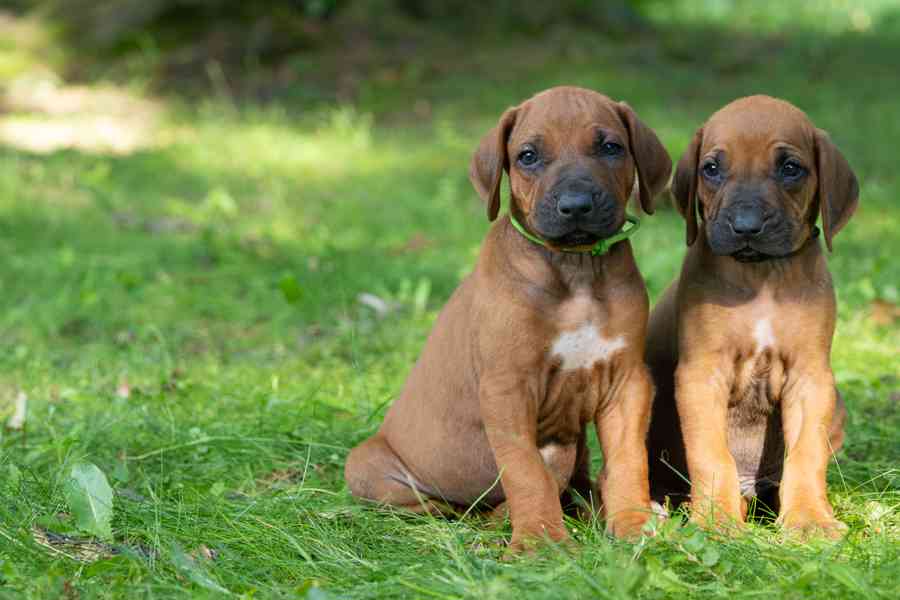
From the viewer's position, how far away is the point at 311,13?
17.3 meters

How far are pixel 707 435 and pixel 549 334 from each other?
0.72 meters

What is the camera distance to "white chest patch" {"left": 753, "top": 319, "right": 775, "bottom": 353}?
484 centimetres

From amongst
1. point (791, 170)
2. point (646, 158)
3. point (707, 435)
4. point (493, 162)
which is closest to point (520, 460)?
point (707, 435)

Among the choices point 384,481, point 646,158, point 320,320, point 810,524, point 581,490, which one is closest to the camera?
point 810,524

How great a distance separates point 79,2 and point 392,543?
15.1 meters

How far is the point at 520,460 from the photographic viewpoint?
4754 millimetres

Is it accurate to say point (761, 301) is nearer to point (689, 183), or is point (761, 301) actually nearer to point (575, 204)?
point (689, 183)

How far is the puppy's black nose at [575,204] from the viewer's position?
4.64 meters

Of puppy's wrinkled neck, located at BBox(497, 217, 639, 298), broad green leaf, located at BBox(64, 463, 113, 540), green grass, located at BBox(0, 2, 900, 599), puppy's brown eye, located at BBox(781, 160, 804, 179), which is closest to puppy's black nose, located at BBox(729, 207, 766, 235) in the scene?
puppy's brown eye, located at BBox(781, 160, 804, 179)

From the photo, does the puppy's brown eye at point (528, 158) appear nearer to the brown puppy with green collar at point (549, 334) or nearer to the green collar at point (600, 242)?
the brown puppy with green collar at point (549, 334)

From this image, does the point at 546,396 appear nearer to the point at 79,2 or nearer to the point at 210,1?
the point at 210,1

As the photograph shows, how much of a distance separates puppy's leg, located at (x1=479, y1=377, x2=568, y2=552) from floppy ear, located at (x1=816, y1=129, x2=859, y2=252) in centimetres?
134

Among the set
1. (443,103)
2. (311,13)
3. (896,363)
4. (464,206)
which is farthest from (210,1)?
(896,363)

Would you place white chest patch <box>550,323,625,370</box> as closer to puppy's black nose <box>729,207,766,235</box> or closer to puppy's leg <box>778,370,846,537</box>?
puppy's black nose <box>729,207,766,235</box>
